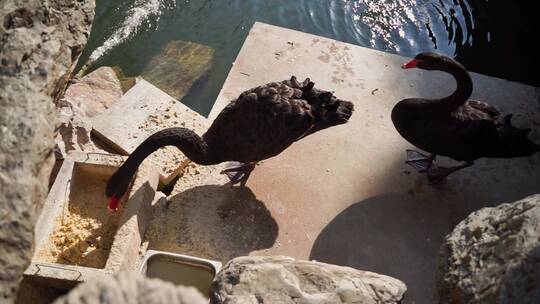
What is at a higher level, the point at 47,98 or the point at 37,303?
the point at 47,98

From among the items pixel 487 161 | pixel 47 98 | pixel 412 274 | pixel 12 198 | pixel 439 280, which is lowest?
pixel 412 274

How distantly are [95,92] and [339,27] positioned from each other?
3.01 m

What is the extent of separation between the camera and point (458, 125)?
11.8 ft

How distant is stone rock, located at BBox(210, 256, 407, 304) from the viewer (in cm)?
211

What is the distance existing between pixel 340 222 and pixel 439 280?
1.33 metres

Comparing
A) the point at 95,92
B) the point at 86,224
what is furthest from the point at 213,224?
the point at 95,92

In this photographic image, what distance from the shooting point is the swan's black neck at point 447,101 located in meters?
3.51

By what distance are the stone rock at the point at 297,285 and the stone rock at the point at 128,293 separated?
944 mm

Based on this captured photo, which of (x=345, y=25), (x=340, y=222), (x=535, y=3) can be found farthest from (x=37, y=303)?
(x=535, y=3)

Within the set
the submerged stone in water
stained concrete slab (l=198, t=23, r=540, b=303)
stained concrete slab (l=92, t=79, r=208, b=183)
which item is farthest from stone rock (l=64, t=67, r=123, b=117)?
stained concrete slab (l=198, t=23, r=540, b=303)

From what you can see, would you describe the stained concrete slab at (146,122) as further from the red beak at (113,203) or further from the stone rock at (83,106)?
the red beak at (113,203)

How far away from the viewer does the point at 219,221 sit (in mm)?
3572

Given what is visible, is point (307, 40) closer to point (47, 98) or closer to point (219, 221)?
point (219, 221)

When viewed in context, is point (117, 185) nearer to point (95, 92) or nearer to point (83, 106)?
point (83, 106)
